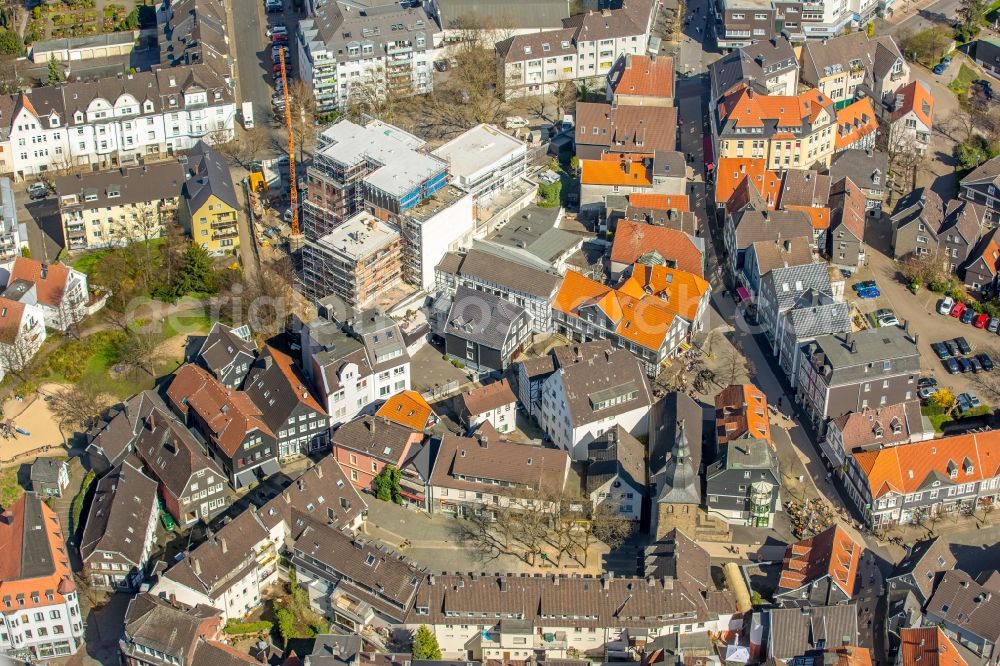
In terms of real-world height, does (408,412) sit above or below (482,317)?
below

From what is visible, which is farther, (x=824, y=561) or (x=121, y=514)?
(x=121, y=514)

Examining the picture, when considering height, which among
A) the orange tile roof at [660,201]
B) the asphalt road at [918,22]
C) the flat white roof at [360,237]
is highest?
the asphalt road at [918,22]

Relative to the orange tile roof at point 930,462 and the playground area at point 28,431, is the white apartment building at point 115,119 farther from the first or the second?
the orange tile roof at point 930,462

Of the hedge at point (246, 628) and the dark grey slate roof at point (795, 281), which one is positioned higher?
the dark grey slate roof at point (795, 281)

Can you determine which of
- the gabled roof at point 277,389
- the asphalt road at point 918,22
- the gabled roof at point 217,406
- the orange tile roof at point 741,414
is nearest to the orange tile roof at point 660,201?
the orange tile roof at point 741,414

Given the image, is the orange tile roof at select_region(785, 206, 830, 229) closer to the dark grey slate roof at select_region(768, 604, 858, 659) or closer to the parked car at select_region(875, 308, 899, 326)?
the parked car at select_region(875, 308, 899, 326)

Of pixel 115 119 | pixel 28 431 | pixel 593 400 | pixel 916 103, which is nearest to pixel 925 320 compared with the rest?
pixel 916 103

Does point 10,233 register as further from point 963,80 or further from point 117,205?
point 963,80

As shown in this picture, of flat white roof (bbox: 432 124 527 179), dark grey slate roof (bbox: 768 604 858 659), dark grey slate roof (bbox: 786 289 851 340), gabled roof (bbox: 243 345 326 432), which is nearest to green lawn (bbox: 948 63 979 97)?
dark grey slate roof (bbox: 786 289 851 340)
